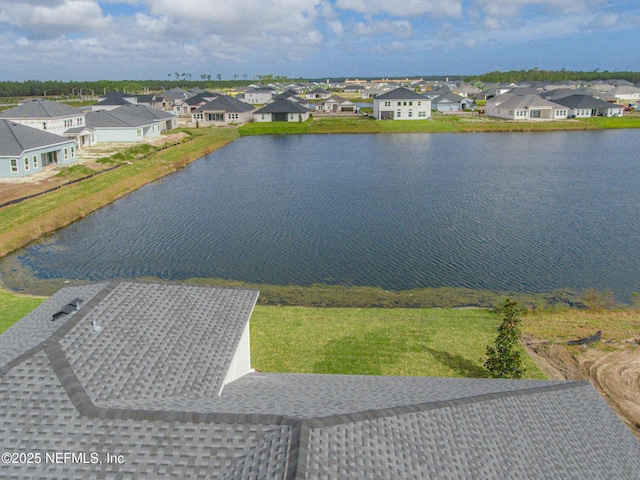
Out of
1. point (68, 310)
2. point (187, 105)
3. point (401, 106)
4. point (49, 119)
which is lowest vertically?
point (68, 310)

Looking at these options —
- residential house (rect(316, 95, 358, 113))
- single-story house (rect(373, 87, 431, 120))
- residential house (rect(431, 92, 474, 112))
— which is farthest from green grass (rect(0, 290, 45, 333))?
residential house (rect(431, 92, 474, 112))

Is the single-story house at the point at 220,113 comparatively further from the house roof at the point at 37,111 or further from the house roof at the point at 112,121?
the house roof at the point at 37,111

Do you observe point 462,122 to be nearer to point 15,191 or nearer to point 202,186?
point 202,186

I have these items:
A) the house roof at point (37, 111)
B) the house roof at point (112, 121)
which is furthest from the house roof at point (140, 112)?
the house roof at point (37, 111)

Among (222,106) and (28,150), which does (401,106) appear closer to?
(222,106)

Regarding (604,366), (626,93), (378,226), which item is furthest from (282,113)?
(626,93)

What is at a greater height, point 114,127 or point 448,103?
point 448,103
